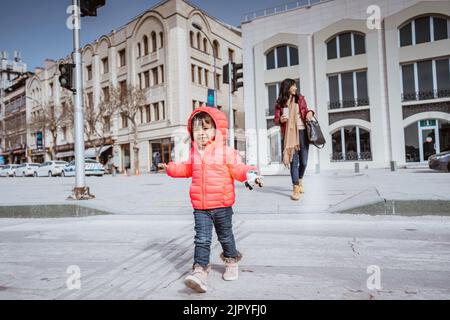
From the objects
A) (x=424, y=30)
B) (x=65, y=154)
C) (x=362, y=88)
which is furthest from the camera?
(x=65, y=154)

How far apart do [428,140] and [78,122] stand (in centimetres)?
2033

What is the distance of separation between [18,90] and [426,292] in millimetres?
63617

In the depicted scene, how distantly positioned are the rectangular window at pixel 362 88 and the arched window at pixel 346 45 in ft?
4.86

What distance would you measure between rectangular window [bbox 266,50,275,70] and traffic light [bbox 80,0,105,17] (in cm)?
1892

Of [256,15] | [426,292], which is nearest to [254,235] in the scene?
[426,292]

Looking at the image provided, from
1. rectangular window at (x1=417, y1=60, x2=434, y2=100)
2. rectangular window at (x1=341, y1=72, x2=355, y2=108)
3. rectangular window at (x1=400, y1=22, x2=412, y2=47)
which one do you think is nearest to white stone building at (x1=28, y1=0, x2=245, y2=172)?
rectangular window at (x1=341, y1=72, x2=355, y2=108)

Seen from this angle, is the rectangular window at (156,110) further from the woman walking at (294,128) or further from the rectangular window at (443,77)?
the woman walking at (294,128)

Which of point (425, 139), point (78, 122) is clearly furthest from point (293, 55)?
point (78, 122)

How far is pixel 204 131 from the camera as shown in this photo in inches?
103

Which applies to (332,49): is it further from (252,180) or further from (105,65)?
(105,65)

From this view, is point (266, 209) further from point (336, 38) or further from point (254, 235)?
point (336, 38)

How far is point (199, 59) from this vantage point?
102ft

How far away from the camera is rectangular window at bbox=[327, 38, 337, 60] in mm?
22500

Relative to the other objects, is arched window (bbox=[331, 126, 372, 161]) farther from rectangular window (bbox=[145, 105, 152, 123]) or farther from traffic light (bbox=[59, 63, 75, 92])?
traffic light (bbox=[59, 63, 75, 92])
